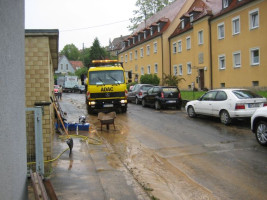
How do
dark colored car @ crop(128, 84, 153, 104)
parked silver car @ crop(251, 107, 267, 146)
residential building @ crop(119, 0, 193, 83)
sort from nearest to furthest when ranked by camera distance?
1. parked silver car @ crop(251, 107, 267, 146)
2. dark colored car @ crop(128, 84, 153, 104)
3. residential building @ crop(119, 0, 193, 83)

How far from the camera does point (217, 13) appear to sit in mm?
Result: 29719

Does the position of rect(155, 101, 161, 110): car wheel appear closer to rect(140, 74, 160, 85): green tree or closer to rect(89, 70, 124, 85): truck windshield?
rect(89, 70, 124, 85): truck windshield

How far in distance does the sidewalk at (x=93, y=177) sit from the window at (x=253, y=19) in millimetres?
20440

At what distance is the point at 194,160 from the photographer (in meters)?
7.12

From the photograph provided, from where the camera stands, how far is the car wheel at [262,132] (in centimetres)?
819

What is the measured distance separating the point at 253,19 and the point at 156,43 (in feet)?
65.9

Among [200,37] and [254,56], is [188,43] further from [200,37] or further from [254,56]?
[254,56]

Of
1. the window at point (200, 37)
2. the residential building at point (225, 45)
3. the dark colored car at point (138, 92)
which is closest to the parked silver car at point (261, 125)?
the residential building at point (225, 45)

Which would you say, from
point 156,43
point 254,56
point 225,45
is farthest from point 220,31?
point 156,43

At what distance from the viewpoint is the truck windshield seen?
17047 mm

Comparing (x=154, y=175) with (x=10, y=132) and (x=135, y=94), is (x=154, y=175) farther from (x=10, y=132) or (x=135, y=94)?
(x=135, y=94)

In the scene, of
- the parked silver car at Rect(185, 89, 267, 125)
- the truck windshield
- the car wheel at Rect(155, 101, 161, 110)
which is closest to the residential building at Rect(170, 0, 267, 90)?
the car wheel at Rect(155, 101, 161, 110)

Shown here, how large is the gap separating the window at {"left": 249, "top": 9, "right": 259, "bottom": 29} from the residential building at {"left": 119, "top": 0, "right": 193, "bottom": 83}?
48.9 feet

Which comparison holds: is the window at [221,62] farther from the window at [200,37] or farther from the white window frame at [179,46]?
the white window frame at [179,46]
